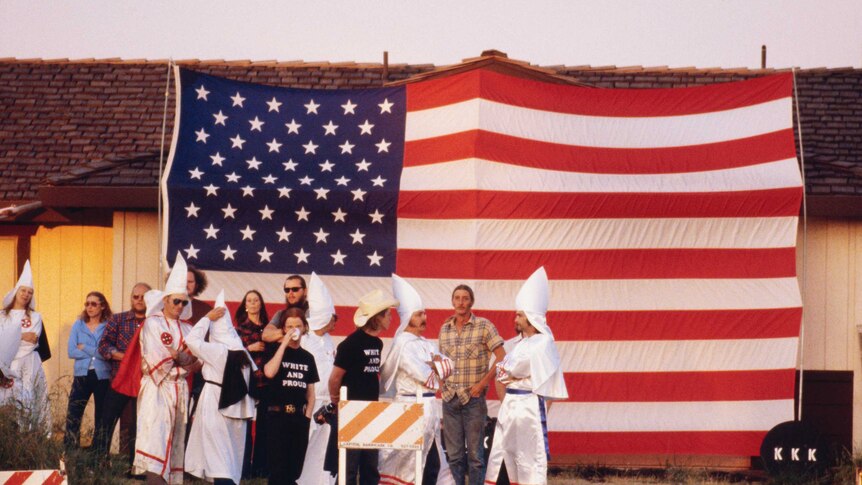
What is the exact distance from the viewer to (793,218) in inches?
488

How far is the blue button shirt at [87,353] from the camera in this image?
11758mm

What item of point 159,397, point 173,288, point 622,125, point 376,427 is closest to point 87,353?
point 159,397

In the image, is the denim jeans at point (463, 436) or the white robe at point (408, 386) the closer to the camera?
the white robe at point (408, 386)

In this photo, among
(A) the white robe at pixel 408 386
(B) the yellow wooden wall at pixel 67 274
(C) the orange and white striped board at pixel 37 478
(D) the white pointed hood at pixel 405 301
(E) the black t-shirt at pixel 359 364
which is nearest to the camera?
(C) the orange and white striped board at pixel 37 478

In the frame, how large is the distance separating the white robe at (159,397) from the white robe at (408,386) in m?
1.66

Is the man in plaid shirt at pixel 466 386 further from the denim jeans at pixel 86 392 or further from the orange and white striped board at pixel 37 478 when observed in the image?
the orange and white striped board at pixel 37 478

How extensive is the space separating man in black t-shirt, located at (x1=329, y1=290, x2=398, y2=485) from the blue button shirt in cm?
319

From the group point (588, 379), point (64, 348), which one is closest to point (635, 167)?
point (588, 379)

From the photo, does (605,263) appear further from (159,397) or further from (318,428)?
(159,397)

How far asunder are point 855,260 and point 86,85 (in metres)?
9.33

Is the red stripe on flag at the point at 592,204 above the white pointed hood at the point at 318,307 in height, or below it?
above

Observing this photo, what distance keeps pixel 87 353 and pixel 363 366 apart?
11.6 ft

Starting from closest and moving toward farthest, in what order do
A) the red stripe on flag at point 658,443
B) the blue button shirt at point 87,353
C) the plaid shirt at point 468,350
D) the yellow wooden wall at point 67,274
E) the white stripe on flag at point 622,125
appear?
the plaid shirt at point 468,350 → the blue button shirt at point 87,353 → the red stripe on flag at point 658,443 → the white stripe on flag at point 622,125 → the yellow wooden wall at point 67,274

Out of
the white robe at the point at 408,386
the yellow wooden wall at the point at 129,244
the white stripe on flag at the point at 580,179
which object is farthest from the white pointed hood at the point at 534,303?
the yellow wooden wall at the point at 129,244
